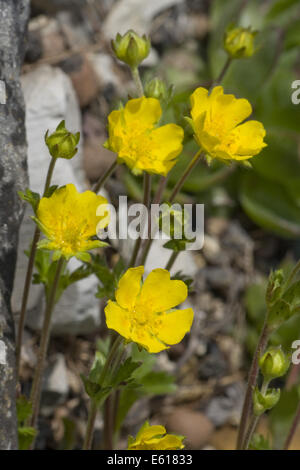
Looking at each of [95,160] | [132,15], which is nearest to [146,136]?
[95,160]

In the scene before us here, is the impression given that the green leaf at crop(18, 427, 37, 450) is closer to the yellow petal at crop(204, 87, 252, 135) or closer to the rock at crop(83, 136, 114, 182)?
the yellow petal at crop(204, 87, 252, 135)

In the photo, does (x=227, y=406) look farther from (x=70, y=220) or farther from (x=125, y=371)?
(x=70, y=220)

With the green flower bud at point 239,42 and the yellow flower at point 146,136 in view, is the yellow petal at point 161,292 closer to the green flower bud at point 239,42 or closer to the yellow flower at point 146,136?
the yellow flower at point 146,136

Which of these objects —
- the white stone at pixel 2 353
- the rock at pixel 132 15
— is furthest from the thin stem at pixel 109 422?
the rock at pixel 132 15

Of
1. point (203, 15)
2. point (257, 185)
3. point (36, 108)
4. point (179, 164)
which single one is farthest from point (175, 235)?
point (203, 15)

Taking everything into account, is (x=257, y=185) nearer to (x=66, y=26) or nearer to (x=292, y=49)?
(x=292, y=49)

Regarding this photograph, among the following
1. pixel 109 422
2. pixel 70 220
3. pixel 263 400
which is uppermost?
pixel 70 220

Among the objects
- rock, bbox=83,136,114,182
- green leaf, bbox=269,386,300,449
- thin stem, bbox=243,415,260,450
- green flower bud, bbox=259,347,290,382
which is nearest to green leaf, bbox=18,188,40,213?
green flower bud, bbox=259,347,290,382
